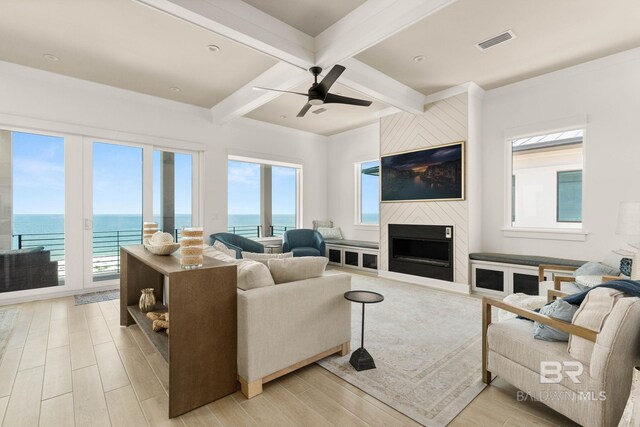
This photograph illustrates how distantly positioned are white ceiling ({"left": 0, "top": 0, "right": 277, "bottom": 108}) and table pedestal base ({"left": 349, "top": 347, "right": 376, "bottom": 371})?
3.45 m

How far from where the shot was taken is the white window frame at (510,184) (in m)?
3.94

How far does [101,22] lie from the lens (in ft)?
9.72

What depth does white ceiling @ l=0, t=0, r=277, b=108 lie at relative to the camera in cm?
283

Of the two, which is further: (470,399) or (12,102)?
(12,102)

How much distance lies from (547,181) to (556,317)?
11.6 feet

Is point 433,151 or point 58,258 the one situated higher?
point 433,151

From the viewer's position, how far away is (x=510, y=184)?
464cm

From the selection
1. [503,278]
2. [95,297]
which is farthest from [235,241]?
[503,278]

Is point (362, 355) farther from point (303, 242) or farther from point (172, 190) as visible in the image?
point (172, 190)

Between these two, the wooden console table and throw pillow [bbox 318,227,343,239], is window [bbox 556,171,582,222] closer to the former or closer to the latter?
throw pillow [bbox 318,227,343,239]

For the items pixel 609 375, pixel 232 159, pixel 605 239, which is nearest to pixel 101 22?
pixel 232 159

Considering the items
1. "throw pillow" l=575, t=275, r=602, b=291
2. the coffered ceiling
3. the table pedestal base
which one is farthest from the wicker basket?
"throw pillow" l=575, t=275, r=602, b=291

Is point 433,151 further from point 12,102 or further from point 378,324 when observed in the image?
point 12,102

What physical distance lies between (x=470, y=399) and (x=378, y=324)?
51.9 inches
